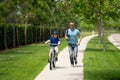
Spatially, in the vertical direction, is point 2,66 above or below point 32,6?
below

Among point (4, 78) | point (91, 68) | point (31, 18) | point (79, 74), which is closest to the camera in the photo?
point (4, 78)

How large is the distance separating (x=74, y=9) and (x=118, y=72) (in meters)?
17.8

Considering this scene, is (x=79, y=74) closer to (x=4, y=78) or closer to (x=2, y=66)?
(x=4, y=78)

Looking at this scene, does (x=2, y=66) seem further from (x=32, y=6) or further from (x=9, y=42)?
(x=32, y=6)

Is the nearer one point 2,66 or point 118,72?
point 118,72

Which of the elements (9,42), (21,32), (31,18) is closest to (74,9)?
(9,42)

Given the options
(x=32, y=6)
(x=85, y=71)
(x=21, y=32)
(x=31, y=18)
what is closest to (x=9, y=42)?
(x=21, y=32)

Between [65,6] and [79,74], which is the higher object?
[65,6]

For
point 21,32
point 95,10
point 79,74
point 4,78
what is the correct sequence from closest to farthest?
point 4,78, point 79,74, point 95,10, point 21,32

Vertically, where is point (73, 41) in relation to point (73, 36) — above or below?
below

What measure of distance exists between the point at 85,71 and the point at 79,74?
3.31ft

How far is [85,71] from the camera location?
54.0 ft

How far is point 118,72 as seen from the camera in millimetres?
16031

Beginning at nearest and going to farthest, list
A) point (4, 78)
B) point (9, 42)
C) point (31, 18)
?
point (4, 78) < point (9, 42) < point (31, 18)
